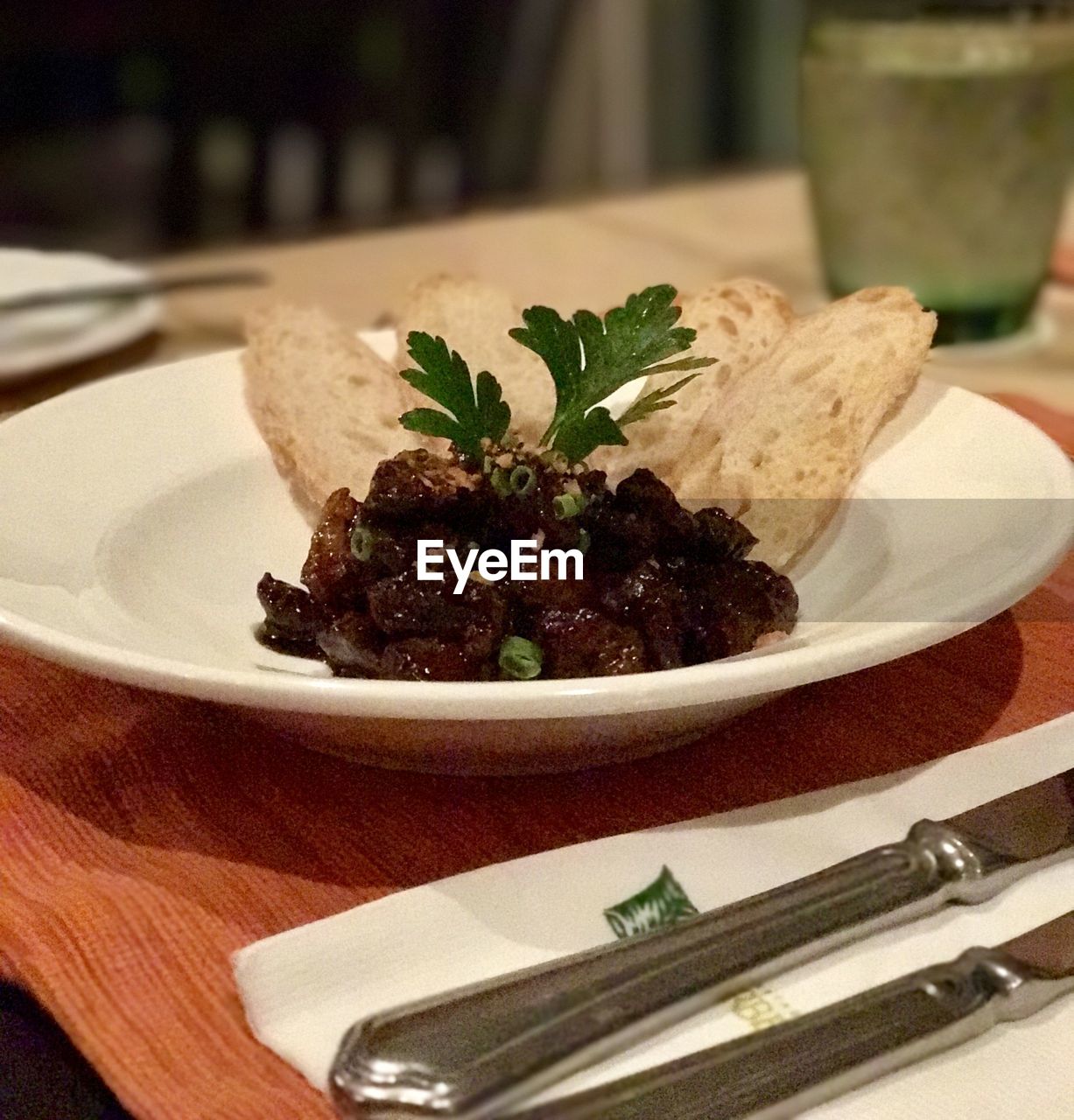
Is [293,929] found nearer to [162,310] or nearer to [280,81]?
[162,310]

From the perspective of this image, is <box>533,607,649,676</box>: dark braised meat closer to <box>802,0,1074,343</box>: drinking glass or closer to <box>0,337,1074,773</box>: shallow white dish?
<box>0,337,1074,773</box>: shallow white dish

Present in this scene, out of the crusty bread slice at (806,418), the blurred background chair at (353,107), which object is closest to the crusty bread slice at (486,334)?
the crusty bread slice at (806,418)

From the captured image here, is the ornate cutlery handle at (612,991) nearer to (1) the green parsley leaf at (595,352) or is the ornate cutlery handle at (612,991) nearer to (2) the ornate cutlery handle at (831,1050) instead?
(2) the ornate cutlery handle at (831,1050)

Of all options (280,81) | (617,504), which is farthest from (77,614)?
(280,81)

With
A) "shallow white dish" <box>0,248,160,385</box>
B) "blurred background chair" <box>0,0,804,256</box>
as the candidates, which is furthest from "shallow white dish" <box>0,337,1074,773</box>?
"blurred background chair" <box>0,0,804,256</box>

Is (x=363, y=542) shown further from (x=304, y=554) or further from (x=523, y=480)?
(x=304, y=554)

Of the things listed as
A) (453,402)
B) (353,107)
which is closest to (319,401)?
(453,402)
